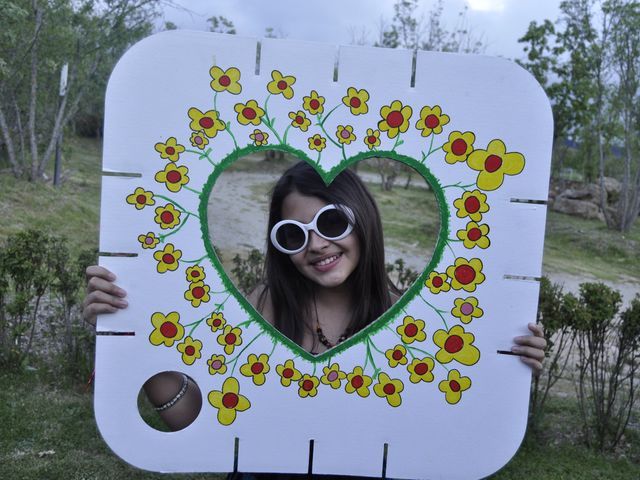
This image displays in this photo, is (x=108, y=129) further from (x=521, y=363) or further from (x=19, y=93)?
(x=19, y=93)

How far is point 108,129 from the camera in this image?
1730mm

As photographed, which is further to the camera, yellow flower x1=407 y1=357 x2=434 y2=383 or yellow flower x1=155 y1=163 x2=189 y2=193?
yellow flower x1=407 y1=357 x2=434 y2=383

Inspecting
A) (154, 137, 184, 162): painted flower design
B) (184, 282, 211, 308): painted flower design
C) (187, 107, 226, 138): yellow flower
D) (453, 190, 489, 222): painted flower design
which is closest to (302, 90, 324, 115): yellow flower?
(187, 107, 226, 138): yellow flower

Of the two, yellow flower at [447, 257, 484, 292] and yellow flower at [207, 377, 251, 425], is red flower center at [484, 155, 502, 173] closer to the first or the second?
yellow flower at [447, 257, 484, 292]

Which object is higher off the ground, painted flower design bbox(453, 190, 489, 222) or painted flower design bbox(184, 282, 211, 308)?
painted flower design bbox(453, 190, 489, 222)

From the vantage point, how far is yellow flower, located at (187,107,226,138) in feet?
5.74

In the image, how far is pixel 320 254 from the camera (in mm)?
1891

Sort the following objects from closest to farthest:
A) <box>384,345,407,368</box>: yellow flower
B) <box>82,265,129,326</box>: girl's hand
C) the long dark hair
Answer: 1. <box>82,265,129,326</box>: girl's hand
2. <box>384,345,407,368</box>: yellow flower
3. the long dark hair

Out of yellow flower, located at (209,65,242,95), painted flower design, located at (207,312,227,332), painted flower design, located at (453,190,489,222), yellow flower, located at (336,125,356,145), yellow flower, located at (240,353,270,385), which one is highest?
yellow flower, located at (209,65,242,95)

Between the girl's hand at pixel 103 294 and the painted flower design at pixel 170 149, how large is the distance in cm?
35

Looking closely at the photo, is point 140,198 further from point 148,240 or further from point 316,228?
point 316,228

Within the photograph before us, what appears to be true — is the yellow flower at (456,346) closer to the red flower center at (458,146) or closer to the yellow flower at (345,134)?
the red flower center at (458,146)

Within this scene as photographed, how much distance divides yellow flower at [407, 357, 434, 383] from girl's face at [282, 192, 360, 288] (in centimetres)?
33

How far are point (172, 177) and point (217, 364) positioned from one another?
1.74 feet
